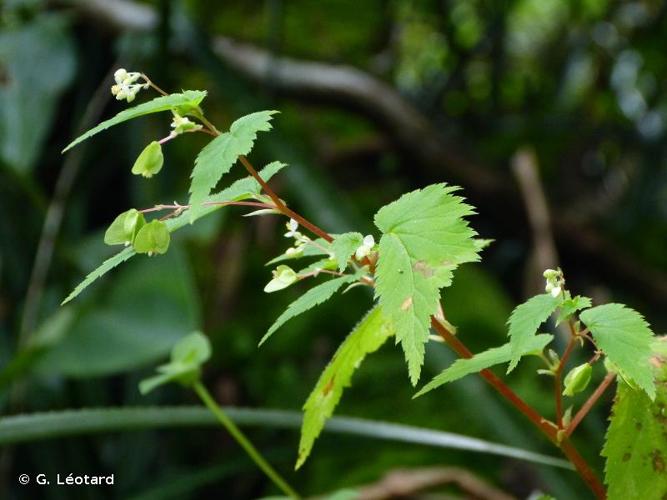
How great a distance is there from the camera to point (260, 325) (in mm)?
1231

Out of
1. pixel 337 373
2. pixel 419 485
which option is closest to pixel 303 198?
pixel 419 485

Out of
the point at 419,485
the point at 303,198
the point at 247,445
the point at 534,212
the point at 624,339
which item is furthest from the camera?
the point at 534,212

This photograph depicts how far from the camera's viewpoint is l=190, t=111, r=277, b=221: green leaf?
0.30m

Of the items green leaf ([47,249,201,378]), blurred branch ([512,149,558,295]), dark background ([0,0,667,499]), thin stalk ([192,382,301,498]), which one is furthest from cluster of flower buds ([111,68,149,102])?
blurred branch ([512,149,558,295])

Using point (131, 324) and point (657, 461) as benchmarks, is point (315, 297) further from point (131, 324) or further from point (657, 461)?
point (131, 324)

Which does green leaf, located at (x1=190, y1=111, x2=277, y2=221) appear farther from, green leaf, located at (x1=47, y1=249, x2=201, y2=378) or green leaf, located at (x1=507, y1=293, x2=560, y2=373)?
green leaf, located at (x1=47, y1=249, x2=201, y2=378)

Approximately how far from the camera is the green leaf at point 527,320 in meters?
0.31

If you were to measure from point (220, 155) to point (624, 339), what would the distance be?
6.2 inches

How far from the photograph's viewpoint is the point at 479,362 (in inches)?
13.8

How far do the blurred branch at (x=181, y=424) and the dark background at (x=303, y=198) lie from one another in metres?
0.17

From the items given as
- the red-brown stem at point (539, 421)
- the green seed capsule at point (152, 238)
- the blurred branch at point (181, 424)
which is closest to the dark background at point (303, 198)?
the blurred branch at point (181, 424)

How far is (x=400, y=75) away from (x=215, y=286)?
93 cm

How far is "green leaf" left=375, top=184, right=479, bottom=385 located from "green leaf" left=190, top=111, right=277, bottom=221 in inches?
2.4

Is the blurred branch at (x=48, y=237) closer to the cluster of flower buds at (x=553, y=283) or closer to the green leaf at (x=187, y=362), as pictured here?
the green leaf at (x=187, y=362)
